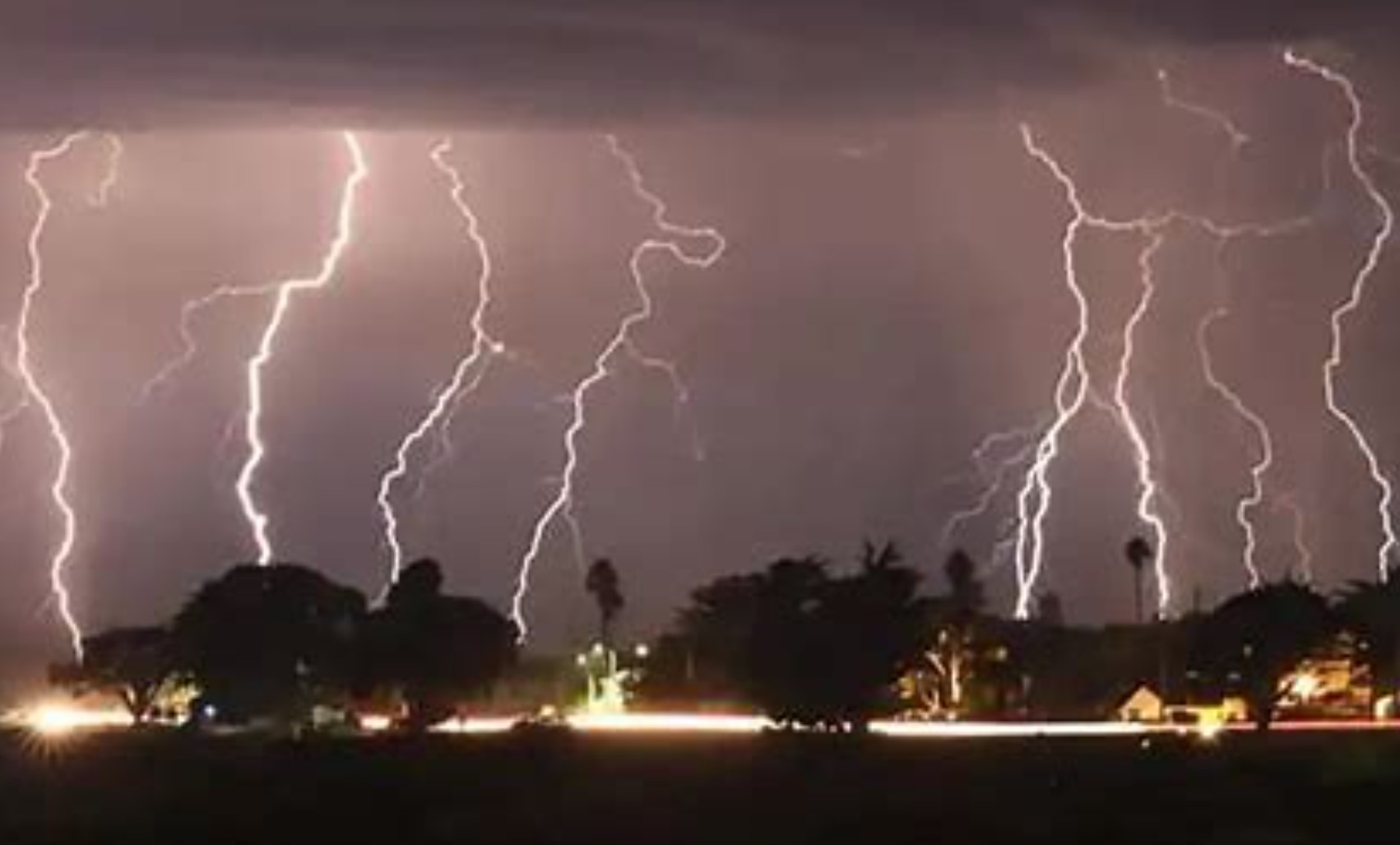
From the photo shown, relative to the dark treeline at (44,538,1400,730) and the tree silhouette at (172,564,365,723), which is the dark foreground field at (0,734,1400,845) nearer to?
the dark treeline at (44,538,1400,730)

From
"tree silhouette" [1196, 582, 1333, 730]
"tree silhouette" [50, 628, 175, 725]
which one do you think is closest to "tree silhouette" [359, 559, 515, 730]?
"tree silhouette" [50, 628, 175, 725]

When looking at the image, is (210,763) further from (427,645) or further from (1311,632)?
(1311,632)

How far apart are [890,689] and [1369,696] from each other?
132 feet

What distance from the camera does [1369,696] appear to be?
4877 inches

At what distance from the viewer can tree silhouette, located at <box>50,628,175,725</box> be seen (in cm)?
12769

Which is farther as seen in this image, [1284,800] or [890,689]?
Answer: [890,689]

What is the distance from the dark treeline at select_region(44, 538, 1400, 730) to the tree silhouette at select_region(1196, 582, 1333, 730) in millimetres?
85

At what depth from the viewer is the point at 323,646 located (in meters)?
114

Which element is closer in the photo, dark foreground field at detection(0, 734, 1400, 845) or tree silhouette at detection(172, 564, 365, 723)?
dark foreground field at detection(0, 734, 1400, 845)

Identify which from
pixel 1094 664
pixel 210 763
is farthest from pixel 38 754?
pixel 1094 664

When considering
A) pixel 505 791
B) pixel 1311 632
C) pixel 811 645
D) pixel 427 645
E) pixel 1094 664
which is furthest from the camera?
pixel 1094 664

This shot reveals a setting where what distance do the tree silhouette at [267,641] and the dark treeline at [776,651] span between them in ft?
0.26

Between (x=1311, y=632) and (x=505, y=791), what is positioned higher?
(x=1311, y=632)

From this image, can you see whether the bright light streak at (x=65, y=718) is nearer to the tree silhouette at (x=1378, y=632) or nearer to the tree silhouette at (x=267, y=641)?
the tree silhouette at (x=267, y=641)
